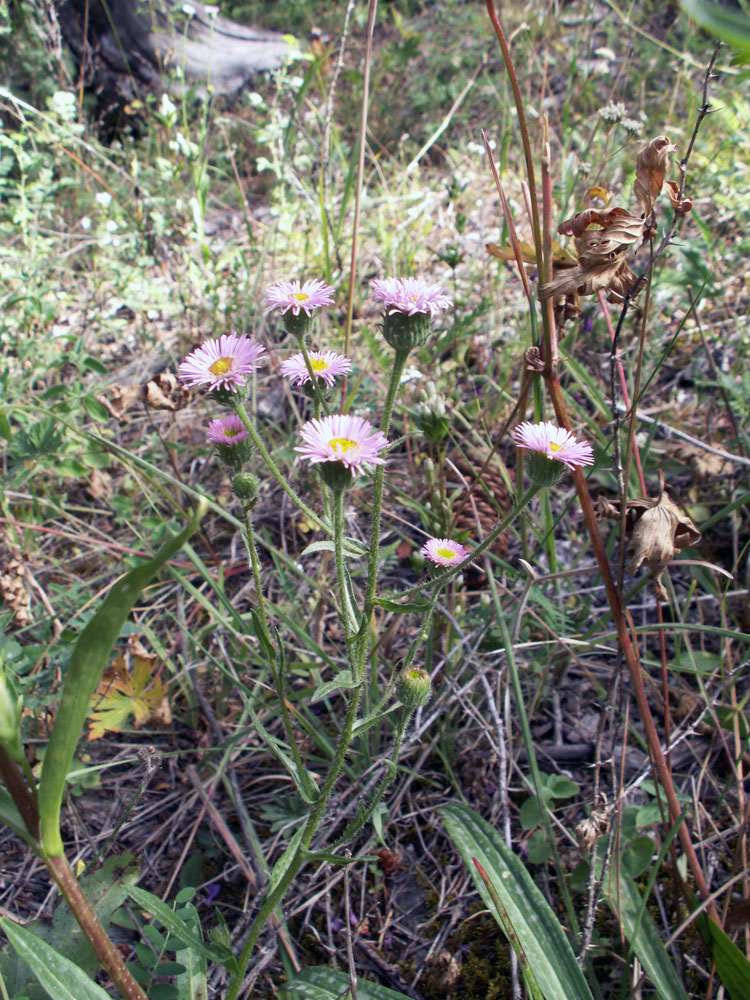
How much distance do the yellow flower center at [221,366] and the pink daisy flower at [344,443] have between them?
20 centimetres

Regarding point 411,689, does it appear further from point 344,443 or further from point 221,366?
point 221,366

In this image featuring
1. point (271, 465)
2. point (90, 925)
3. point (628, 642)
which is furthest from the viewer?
point (628, 642)

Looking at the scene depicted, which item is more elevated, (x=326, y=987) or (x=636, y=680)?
(x=636, y=680)

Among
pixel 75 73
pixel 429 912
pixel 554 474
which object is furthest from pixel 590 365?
pixel 75 73

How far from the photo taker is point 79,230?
11.4ft

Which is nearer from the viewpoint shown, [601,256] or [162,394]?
[601,256]

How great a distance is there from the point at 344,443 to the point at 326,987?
91cm

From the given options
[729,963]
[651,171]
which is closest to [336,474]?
[651,171]

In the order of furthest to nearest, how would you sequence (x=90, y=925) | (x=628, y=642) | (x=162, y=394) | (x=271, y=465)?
(x=162, y=394) → (x=628, y=642) → (x=271, y=465) → (x=90, y=925)

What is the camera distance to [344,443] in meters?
0.91

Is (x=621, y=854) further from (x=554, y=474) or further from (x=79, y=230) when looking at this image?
(x=79, y=230)

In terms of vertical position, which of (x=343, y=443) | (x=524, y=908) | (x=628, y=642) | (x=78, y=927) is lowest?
(x=78, y=927)

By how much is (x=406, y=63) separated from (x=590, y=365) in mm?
3361

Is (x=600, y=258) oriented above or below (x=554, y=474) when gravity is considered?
above
